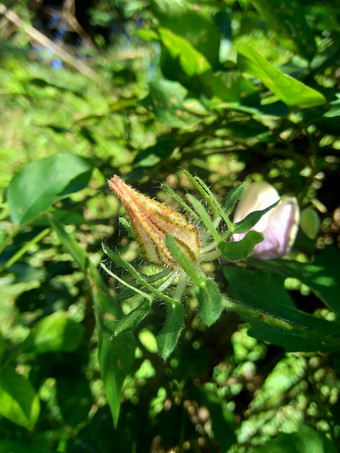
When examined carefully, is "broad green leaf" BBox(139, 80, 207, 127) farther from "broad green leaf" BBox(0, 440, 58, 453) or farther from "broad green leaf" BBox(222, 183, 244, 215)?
"broad green leaf" BBox(0, 440, 58, 453)

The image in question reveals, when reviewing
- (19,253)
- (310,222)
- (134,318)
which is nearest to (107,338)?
(134,318)

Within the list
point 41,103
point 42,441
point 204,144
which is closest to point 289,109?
point 204,144

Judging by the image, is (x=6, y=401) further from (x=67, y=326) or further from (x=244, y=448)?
(x=244, y=448)

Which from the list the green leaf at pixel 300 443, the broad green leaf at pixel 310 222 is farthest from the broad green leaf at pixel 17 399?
the broad green leaf at pixel 310 222

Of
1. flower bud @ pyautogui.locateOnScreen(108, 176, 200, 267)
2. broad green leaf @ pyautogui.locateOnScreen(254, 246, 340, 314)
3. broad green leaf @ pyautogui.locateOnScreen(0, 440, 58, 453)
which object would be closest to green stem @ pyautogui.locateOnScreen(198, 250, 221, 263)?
flower bud @ pyautogui.locateOnScreen(108, 176, 200, 267)

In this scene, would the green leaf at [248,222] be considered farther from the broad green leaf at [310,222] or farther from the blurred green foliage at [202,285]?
the broad green leaf at [310,222]

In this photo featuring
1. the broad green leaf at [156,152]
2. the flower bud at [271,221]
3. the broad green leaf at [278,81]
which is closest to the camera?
the broad green leaf at [278,81]

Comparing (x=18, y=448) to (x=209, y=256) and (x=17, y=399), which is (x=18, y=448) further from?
A: (x=209, y=256)
